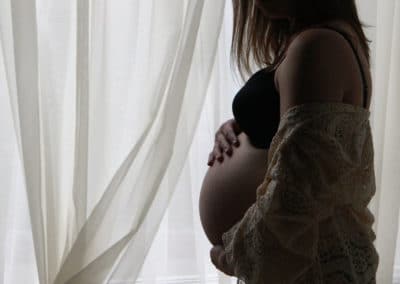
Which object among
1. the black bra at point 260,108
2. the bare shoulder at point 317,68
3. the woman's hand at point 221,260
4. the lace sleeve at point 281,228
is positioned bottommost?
the woman's hand at point 221,260

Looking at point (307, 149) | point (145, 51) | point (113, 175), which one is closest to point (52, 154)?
point (113, 175)

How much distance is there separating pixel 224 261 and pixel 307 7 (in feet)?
1.42

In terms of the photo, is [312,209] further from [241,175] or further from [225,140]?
[225,140]

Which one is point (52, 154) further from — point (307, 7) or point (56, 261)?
point (307, 7)

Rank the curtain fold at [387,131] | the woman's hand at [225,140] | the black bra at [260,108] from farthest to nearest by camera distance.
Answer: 1. the curtain fold at [387,131]
2. the woman's hand at [225,140]
3. the black bra at [260,108]

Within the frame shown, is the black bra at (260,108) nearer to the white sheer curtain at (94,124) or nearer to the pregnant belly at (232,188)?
the pregnant belly at (232,188)

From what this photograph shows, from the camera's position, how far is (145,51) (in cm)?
116

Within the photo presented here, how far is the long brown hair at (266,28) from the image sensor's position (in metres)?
0.92

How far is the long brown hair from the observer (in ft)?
3.02

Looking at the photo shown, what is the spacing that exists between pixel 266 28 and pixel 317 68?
321mm

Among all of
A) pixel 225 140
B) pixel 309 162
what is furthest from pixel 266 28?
pixel 309 162

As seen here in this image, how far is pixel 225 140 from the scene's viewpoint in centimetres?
110

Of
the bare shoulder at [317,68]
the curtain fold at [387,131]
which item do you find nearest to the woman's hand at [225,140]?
the bare shoulder at [317,68]

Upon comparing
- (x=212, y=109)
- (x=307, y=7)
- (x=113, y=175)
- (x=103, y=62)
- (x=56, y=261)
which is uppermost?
(x=307, y=7)
